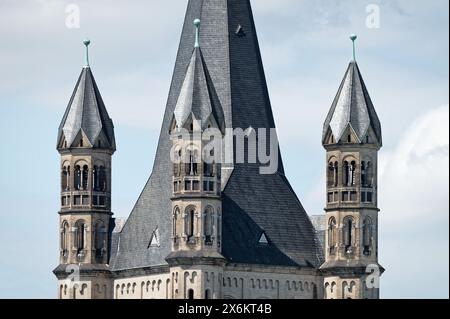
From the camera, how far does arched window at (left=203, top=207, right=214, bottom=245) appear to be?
160 m

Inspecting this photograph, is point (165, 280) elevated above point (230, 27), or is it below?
below

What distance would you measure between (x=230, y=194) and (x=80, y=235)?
674 centimetres

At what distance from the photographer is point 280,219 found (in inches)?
6511

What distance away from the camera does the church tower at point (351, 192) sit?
164 metres

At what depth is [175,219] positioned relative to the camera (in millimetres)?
160625

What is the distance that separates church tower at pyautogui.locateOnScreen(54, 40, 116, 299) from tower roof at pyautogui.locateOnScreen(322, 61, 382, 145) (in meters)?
9.58

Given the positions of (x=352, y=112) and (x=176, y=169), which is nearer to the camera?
(x=176, y=169)

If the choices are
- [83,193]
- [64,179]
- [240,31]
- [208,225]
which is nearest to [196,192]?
[208,225]

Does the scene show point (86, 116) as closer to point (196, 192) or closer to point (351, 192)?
point (196, 192)

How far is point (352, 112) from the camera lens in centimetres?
16362
